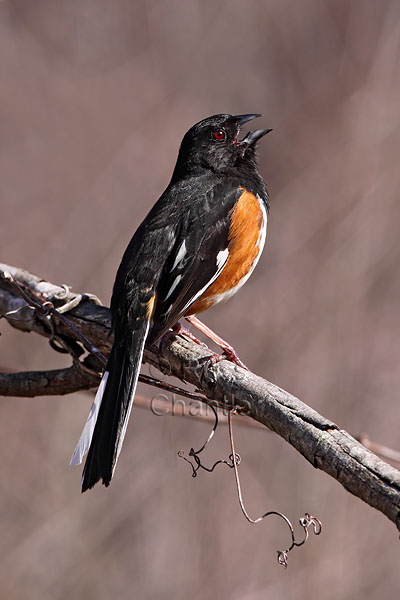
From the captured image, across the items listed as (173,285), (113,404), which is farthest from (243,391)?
(173,285)

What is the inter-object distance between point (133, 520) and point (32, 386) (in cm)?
249

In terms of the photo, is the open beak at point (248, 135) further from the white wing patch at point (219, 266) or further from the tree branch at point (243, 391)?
the tree branch at point (243, 391)

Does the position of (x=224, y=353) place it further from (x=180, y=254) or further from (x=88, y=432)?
(x=88, y=432)

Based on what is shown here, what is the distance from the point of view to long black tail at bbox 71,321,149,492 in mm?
2535

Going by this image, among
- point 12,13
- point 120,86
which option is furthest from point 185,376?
point 12,13

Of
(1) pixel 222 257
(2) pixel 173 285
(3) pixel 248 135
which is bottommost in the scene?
(2) pixel 173 285

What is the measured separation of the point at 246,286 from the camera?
17.9 feet

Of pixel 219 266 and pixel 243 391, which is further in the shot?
pixel 219 266

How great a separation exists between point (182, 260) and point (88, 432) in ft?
2.69

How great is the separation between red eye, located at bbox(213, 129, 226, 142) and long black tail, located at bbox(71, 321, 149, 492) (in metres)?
1.25

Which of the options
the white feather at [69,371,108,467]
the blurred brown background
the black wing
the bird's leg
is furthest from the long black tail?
the blurred brown background

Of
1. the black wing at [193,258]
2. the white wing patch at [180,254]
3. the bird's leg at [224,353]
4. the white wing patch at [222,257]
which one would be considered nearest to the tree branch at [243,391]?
the bird's leg at [224,353]

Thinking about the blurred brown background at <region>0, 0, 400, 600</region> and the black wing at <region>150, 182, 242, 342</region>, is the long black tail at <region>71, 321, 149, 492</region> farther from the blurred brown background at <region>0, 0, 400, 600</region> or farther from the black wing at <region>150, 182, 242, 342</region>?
the blurred brown background at <region>0, 0, 400, 600</region>

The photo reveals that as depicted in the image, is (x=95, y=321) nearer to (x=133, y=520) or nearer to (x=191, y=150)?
(x=191, y=150)
